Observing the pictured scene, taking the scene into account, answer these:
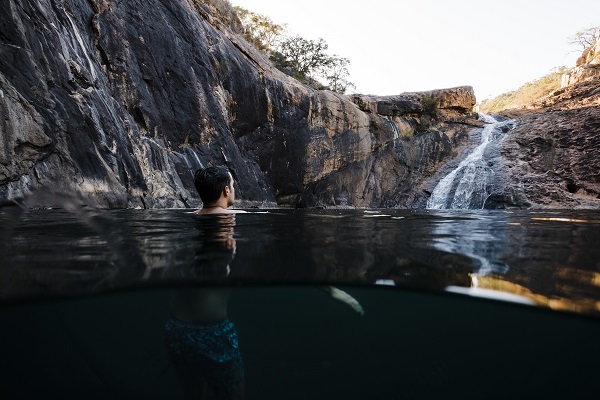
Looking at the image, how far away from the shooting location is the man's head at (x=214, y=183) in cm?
422

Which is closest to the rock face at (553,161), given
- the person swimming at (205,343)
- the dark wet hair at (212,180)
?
the dark wet hair at (212,180)

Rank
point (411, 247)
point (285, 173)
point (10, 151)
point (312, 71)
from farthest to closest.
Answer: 1. point (312, 71)
2. point (285, 173)
3. point (10, 151)
4. point (411, 247)

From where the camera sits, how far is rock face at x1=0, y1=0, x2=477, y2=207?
22.6 ft

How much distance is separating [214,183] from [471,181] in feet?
52.4

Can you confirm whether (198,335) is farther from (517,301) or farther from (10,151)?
(10,151)

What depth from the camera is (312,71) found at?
82.9 feet

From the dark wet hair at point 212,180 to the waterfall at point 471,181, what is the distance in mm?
14393

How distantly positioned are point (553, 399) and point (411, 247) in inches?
118

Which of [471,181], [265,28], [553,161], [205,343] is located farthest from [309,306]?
[265,28]

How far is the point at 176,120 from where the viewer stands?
40.0 feet

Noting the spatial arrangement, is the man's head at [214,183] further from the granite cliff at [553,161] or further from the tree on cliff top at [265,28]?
the tree on cliff top at [265,28]

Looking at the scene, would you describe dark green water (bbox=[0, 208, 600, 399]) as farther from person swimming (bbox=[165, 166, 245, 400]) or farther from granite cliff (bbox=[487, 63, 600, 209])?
granite cliff (bbox=[487, 63, 600, 209])

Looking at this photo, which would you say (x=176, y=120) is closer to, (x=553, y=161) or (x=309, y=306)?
(x=309, y=306)

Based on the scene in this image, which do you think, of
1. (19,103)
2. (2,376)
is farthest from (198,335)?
(19,103)
